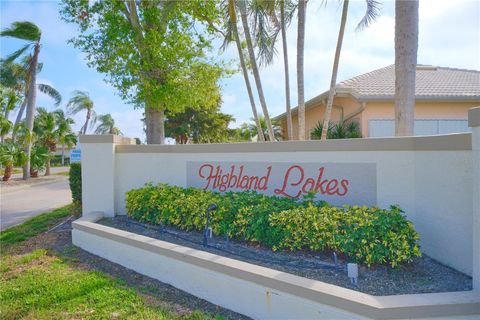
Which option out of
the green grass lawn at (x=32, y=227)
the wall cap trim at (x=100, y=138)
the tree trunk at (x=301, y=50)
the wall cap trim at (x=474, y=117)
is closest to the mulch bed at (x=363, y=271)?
the wall cap trim at (x=474, y=117)

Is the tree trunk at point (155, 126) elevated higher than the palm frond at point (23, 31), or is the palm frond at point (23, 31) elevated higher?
the palm frond at point (23, 31)

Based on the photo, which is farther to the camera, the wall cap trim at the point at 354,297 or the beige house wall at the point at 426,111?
the beige house wall at the point at 426,111

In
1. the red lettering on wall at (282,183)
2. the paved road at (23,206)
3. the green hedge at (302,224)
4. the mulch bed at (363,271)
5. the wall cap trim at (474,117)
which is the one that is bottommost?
the paved road at (23,206)

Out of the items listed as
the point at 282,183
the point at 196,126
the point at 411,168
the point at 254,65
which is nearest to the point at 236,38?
the point at 254,65

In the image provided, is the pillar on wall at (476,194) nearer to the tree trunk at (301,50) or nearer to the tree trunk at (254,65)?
the tree trunk at (301,50)

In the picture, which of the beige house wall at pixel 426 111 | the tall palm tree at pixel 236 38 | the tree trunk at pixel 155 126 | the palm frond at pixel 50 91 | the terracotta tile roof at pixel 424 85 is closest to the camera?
the tall palm tree at pixel 236 38

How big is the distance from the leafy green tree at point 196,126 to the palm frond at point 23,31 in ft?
46.7

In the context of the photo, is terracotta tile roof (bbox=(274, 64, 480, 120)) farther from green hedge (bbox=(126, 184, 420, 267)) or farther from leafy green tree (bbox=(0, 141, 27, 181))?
leafy green tree (bbox=(0, 141, 27, 181))

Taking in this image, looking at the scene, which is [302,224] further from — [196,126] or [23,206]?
[196,126]

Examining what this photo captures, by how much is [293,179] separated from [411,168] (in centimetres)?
189

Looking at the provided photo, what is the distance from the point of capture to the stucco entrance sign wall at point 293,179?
Answer: 17.5 ft

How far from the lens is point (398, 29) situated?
6.36 meters

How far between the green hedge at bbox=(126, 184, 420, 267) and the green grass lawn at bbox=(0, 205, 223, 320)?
4.87 feet

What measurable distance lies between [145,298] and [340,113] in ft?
39.9
